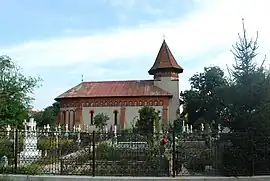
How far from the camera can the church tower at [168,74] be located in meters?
62.9

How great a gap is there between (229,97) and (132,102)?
48.6 m

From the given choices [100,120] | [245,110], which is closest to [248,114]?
[245,110]

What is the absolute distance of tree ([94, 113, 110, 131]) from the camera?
192ft

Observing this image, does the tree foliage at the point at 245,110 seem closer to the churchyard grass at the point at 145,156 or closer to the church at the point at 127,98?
the churchyard grass at the point at 145,156

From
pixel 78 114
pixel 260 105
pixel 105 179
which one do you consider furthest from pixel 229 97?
pixel 78 114

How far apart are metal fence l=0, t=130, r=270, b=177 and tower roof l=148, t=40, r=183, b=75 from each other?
50470mm

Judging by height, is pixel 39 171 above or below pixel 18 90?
below

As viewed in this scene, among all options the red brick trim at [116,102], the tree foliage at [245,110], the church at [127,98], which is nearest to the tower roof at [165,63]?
the church at [127,98]

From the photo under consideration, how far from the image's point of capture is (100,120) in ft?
195

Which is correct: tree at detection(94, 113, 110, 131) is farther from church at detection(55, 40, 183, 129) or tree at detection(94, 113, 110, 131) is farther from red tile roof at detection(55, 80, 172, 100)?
red tile roof at detection(55, 80, 172, 100)

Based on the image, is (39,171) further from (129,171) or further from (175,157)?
(175,157)

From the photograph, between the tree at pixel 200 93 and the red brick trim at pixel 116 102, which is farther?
the red brick trim at pixel 116 102

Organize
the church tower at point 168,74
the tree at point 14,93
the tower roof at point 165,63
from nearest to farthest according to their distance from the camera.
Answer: the tree at point 14,93, the church tower at point 168,74, the tower roof at point 165,63

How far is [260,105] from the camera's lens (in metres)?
13.5
